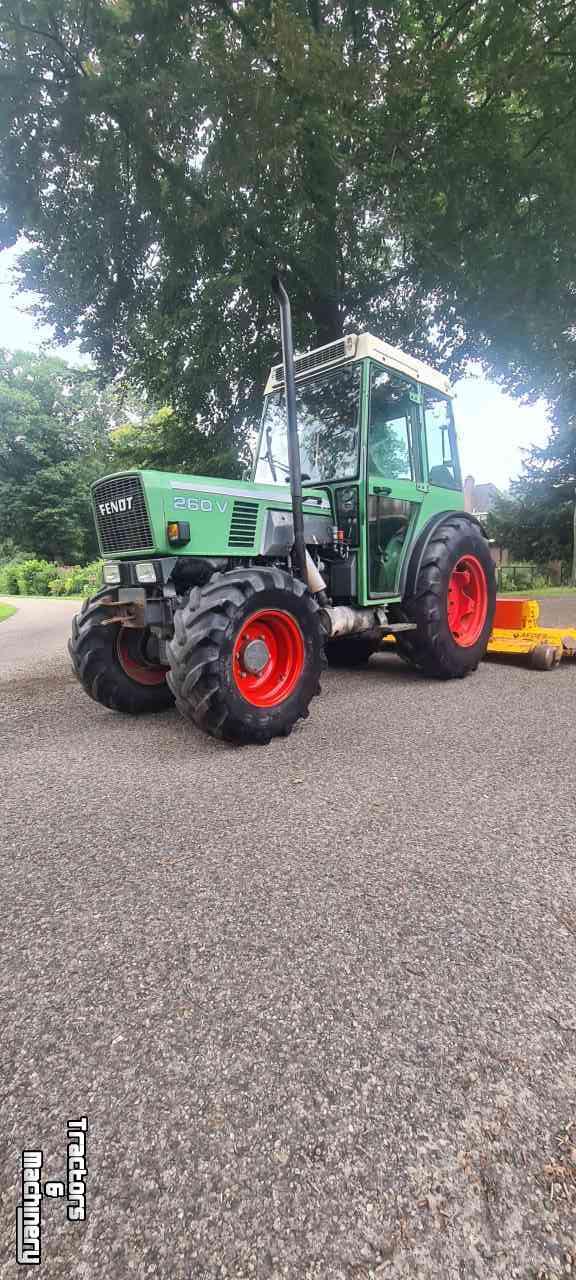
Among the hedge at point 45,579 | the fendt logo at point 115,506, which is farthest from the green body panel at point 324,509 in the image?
the hedge at point 45,579

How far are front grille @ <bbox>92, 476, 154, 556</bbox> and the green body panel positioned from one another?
0.04 meters

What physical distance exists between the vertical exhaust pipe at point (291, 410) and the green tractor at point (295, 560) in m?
0.01

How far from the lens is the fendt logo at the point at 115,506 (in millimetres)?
3660

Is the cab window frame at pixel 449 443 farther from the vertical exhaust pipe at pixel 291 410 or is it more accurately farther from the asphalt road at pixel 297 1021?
the asphalt road at pixel 297 1021

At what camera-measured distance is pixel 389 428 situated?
488 centimetres

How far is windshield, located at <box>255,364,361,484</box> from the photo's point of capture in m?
4.69

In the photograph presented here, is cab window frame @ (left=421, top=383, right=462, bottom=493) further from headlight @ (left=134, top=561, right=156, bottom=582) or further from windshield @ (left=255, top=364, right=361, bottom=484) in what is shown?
headlight @ (left=134, top=561, right=156, bottom=582)

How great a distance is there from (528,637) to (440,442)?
1998 millimetres

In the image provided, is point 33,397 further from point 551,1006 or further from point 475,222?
point 551,1006

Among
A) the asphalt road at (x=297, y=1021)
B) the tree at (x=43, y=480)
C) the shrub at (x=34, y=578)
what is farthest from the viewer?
the tree at (x=43, y=480)

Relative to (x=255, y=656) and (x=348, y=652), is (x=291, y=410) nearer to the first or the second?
(x=255, y=656)

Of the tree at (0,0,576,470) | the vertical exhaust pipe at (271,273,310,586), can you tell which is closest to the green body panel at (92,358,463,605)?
the vertical exhaust pipe at (271,273,310,586)

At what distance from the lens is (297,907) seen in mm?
1771

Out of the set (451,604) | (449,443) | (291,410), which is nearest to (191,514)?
(291,410)
